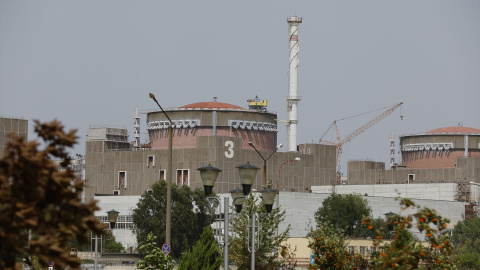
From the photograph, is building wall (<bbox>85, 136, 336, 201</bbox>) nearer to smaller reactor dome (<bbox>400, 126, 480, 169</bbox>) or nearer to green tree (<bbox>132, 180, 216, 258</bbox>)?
Answer: smaller reactor dome (<bbox>400, 126, 480, 169</bbox>)

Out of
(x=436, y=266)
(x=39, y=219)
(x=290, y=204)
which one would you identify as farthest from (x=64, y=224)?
(x=290, y=204)

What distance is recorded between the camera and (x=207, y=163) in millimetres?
152125

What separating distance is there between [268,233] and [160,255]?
20.2 meters

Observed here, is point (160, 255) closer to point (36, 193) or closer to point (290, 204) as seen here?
point (36, 193)

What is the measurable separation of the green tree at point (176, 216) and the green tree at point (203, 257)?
6780cm

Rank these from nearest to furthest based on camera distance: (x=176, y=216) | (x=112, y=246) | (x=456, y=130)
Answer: (x=176, y=216) < (x=112, y=246) < (x=456, y=130)

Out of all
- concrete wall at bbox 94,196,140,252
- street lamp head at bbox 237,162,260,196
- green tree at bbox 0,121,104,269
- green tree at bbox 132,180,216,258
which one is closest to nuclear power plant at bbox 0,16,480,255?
concrete wall at bbox 94,196,140,252

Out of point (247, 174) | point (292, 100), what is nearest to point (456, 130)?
point (292, 100)

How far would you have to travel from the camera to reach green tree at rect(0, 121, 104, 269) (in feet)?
40.8

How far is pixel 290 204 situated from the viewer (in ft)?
421

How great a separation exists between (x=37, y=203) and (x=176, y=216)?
334 ft

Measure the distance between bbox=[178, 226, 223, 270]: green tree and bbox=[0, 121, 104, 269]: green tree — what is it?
29951 millimetres

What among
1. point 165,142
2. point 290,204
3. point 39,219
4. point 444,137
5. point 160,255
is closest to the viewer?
point 39,219

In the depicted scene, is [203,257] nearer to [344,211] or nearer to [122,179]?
[344,211]
